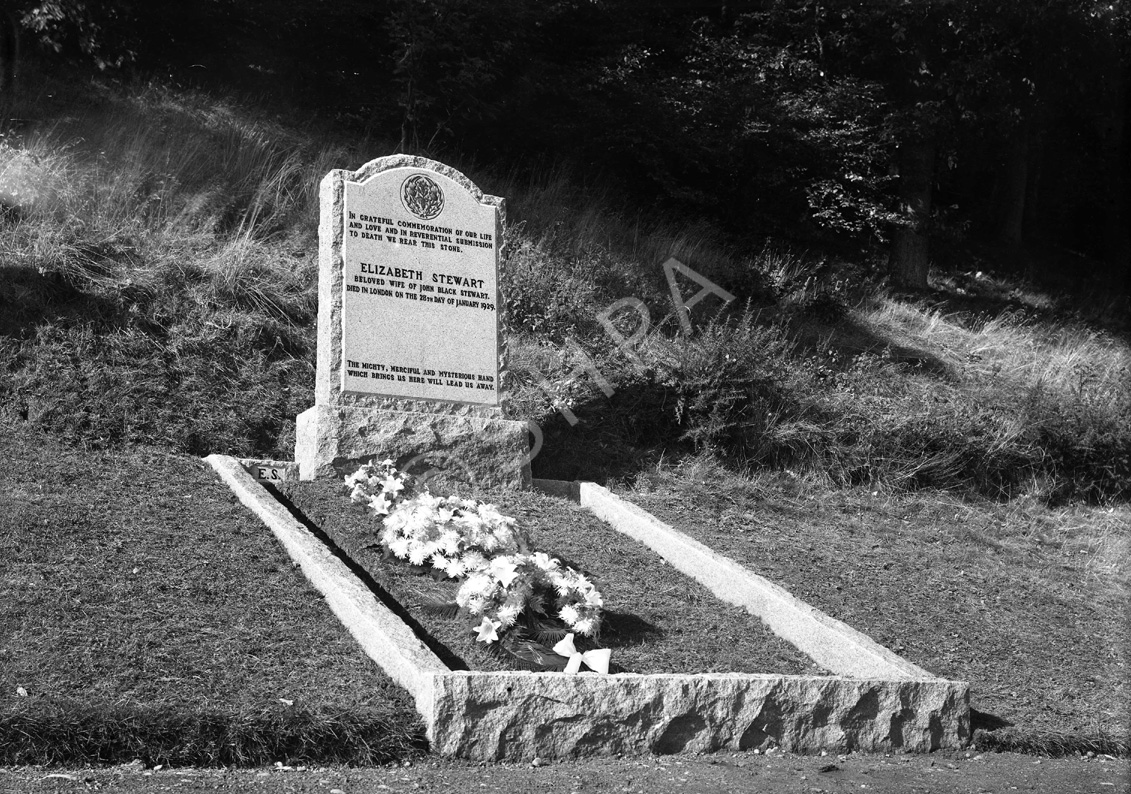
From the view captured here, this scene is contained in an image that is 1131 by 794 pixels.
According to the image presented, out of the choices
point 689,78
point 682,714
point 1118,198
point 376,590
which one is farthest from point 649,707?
point 1118,198

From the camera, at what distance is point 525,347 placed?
9820mm

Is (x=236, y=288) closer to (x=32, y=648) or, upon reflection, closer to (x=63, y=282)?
(x=63, y=282)

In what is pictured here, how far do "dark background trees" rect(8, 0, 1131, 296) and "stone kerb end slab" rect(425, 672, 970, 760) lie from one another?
417 inches

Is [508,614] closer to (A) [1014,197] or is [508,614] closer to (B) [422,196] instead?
(B) [422,196]

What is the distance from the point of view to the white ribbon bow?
15.3ft

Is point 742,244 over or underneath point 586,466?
over

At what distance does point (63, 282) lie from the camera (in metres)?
8.73

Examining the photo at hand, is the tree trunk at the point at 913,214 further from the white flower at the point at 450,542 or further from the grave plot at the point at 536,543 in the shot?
the white flower at the point at 450,542

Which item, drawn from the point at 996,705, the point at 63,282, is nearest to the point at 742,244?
the point at 63,282

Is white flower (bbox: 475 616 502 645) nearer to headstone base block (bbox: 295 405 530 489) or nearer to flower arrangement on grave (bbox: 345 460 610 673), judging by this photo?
flower arrangement on grave (bbox: 345 460 610 673)

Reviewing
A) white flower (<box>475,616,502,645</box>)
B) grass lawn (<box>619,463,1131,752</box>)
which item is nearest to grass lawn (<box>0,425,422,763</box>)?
white flower (<box>475,616,502,645</box>)

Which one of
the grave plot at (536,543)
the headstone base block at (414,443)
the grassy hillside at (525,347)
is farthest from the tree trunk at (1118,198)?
the headstone base block at (414,443)

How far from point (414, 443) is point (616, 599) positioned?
7.43ft

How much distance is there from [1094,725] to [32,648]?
15.3ft
